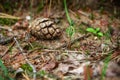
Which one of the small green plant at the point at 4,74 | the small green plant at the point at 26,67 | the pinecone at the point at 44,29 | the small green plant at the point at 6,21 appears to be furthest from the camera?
the small green plant at the point at 6,21

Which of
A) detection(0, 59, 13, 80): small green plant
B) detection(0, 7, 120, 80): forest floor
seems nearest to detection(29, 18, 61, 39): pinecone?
detection(0, 7, 120, 80): forest floor

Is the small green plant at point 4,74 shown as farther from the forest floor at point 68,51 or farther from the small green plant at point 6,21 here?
the small green plant at point 6,21

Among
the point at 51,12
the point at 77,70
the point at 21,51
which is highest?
the point at 51,12

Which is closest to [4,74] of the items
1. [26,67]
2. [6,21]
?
[26,67]

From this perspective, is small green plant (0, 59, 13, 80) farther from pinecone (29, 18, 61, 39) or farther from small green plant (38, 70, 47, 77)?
pinecone (29, 18, 61, 39)

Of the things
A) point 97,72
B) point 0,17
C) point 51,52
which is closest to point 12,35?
point 0,17

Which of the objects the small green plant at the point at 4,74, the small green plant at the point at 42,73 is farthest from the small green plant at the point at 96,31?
the small green plant at the point at 4,74

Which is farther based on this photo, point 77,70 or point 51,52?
point 51,52

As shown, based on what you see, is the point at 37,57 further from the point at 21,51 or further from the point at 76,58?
the point at 76,58
